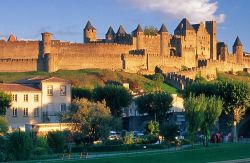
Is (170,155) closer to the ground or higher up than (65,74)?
closer to the ground

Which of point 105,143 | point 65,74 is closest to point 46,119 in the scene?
point 105,143

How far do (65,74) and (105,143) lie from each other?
5953 centimetres

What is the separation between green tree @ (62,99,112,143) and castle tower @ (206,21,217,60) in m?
91.1

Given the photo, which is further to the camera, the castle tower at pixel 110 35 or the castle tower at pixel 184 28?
the castle tower at pixel 110 35

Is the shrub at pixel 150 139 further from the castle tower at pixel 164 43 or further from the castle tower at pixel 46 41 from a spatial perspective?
the castle tower at pixel 164 43

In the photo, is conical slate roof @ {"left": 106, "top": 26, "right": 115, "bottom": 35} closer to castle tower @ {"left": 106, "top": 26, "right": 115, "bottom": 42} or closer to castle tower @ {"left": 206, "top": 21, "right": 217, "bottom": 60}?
castle tower @ {"left": 106, "top": 26, "right": 115, "bottom": 42}

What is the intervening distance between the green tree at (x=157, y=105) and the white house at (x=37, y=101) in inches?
308

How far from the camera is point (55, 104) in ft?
204

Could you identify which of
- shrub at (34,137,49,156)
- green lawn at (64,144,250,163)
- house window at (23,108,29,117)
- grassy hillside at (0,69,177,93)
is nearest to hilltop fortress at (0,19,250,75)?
grassy hillside at (0,69,177,93)

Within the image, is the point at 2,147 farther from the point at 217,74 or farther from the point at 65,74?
the point at 217,74

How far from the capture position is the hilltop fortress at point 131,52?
109 m

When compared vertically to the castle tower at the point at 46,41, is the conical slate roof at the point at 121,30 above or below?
above

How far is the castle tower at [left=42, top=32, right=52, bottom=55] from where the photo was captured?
112m

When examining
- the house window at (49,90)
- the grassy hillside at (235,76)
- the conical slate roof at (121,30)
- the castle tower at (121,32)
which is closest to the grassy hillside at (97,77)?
the grassy hillside at (235,76)
